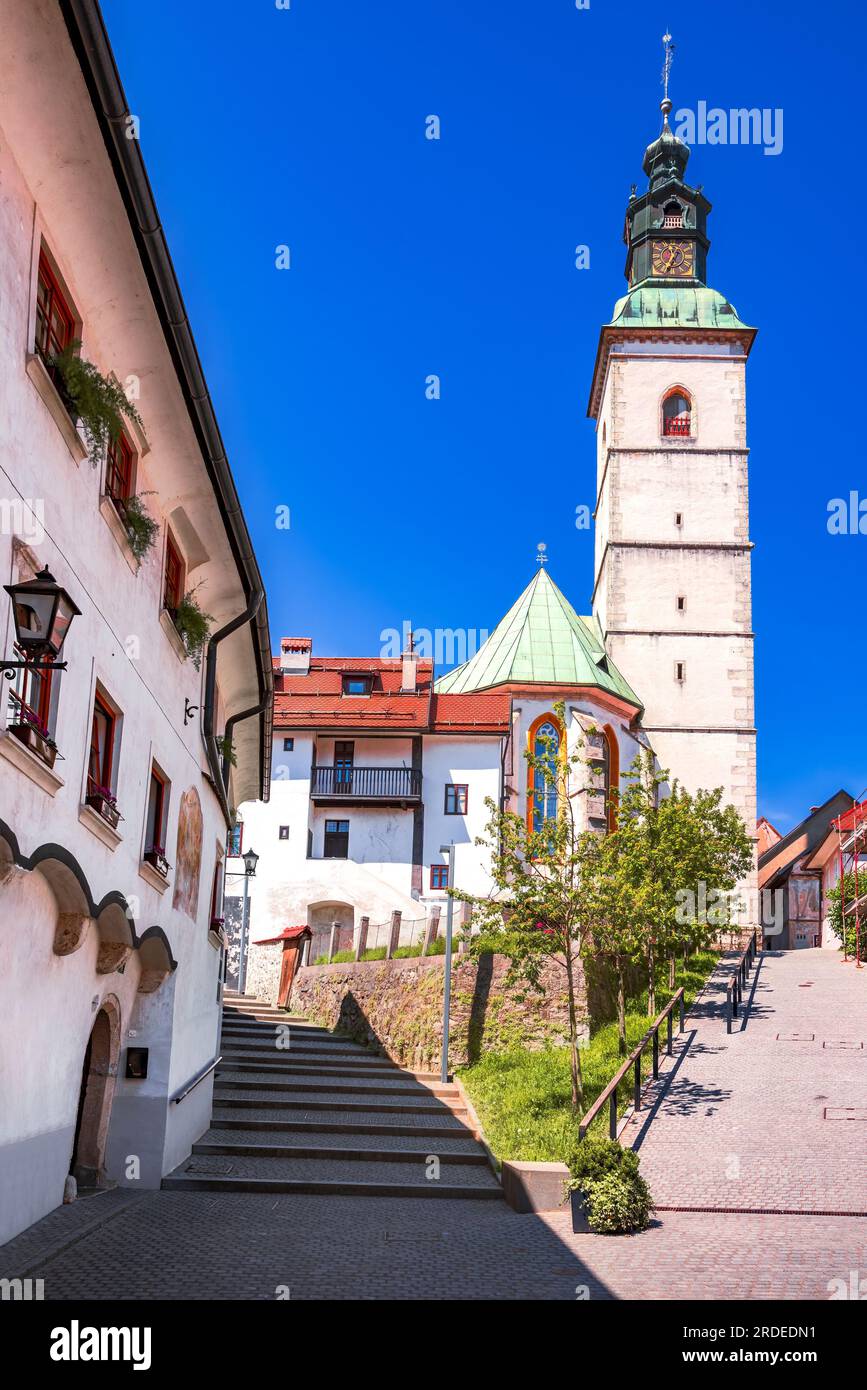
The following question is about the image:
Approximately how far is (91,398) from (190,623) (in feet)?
16.5

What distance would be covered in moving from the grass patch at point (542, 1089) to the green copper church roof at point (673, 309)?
3218cm

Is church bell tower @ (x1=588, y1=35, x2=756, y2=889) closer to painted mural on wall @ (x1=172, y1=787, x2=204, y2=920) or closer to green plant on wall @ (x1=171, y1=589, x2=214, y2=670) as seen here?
painted mural on wall @ (x1=172, y1=787, x2=204, y2=920)

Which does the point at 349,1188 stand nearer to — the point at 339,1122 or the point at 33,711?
the point at 339,1122

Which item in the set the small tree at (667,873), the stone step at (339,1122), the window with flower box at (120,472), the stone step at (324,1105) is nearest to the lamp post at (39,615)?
the window with flower box at (120,472)

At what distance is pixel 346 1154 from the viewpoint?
18312mm

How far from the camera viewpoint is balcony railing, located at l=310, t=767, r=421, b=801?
4244 cm

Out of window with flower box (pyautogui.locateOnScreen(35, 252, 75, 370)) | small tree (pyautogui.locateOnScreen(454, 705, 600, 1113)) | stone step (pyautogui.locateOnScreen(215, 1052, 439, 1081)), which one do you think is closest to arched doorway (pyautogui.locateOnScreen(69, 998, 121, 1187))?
window with flower box (pyautogui.locateOnScreen(35, 252, 75, 370))

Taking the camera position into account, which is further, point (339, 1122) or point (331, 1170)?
point (339, 1122)

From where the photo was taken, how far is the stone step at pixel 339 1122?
781 inches

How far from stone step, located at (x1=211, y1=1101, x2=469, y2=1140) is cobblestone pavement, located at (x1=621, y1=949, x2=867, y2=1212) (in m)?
3.30

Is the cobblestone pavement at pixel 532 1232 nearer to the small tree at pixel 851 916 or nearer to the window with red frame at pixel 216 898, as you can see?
the window with red frame at pixel 216 898

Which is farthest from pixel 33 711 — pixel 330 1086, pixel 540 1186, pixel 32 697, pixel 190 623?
pixel 330 1086
